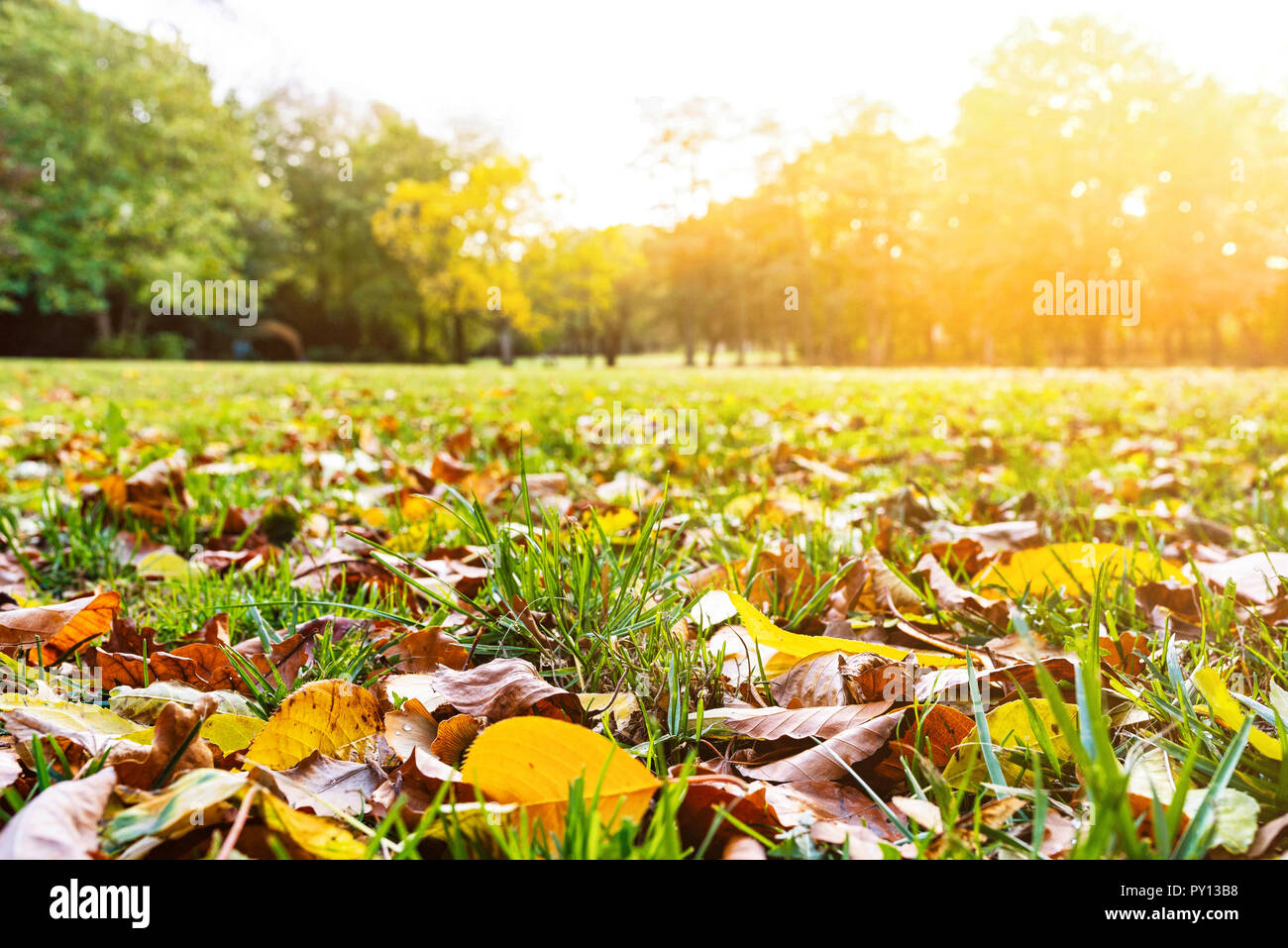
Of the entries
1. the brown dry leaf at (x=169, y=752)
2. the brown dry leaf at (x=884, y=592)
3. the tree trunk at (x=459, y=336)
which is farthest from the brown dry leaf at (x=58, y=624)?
the tree trunk at (x=459, y=336)

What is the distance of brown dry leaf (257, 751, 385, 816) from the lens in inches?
30.8

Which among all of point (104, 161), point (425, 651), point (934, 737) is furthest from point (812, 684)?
point (104, 161)

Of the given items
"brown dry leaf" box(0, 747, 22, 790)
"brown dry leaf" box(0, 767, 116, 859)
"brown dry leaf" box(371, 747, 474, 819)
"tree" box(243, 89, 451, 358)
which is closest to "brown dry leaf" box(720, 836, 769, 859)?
"brown dry leaf" box(371, 747, 474, 819)

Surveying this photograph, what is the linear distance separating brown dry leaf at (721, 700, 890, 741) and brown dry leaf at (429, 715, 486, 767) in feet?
0.94

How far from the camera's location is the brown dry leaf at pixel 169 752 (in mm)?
790

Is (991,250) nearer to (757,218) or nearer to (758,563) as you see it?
(757,218)

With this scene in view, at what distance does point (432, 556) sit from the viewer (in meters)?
1.68

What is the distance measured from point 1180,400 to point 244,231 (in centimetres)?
3676

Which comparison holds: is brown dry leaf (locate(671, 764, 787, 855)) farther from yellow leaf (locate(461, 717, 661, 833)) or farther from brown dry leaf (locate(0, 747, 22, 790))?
brown dry leaf (locate(0, 747, 22, 790))

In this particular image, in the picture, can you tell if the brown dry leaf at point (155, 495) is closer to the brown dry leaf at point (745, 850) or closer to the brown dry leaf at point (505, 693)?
the brown dry leaf at point (505, 693)

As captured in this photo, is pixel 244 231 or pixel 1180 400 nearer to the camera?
pixel 1180 400
